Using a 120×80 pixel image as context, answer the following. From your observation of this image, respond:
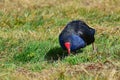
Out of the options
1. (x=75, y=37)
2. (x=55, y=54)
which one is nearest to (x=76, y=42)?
(x=75, y=37)

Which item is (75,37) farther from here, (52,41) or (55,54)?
(52,41)

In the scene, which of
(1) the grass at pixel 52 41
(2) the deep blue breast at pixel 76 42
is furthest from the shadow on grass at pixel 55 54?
(2) the deep blue breast at pixel 76 42

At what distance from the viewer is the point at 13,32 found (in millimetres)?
10398

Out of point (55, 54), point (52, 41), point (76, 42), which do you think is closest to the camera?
point (76, 42)

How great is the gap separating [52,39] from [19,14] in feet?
8.24

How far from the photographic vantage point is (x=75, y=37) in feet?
29.0

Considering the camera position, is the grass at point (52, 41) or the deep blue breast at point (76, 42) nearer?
the grass at point (52, 41)

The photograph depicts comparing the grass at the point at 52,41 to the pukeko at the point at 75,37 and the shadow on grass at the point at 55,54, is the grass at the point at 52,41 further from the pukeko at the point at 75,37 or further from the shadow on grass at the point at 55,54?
the pukeko at the point at 75,37

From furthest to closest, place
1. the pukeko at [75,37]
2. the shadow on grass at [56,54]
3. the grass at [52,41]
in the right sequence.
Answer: the shadow on grass at [56,54]
the pukeko at [75,37]
the grass at [52,41]

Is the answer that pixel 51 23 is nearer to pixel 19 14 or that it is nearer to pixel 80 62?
pixel 19 14

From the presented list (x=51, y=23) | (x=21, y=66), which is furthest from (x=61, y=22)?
(x=21, y=66)

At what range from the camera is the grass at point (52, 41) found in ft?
21.1

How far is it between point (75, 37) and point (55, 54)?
2.45 feet

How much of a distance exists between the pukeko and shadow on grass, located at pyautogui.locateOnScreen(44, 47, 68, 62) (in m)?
0.42
